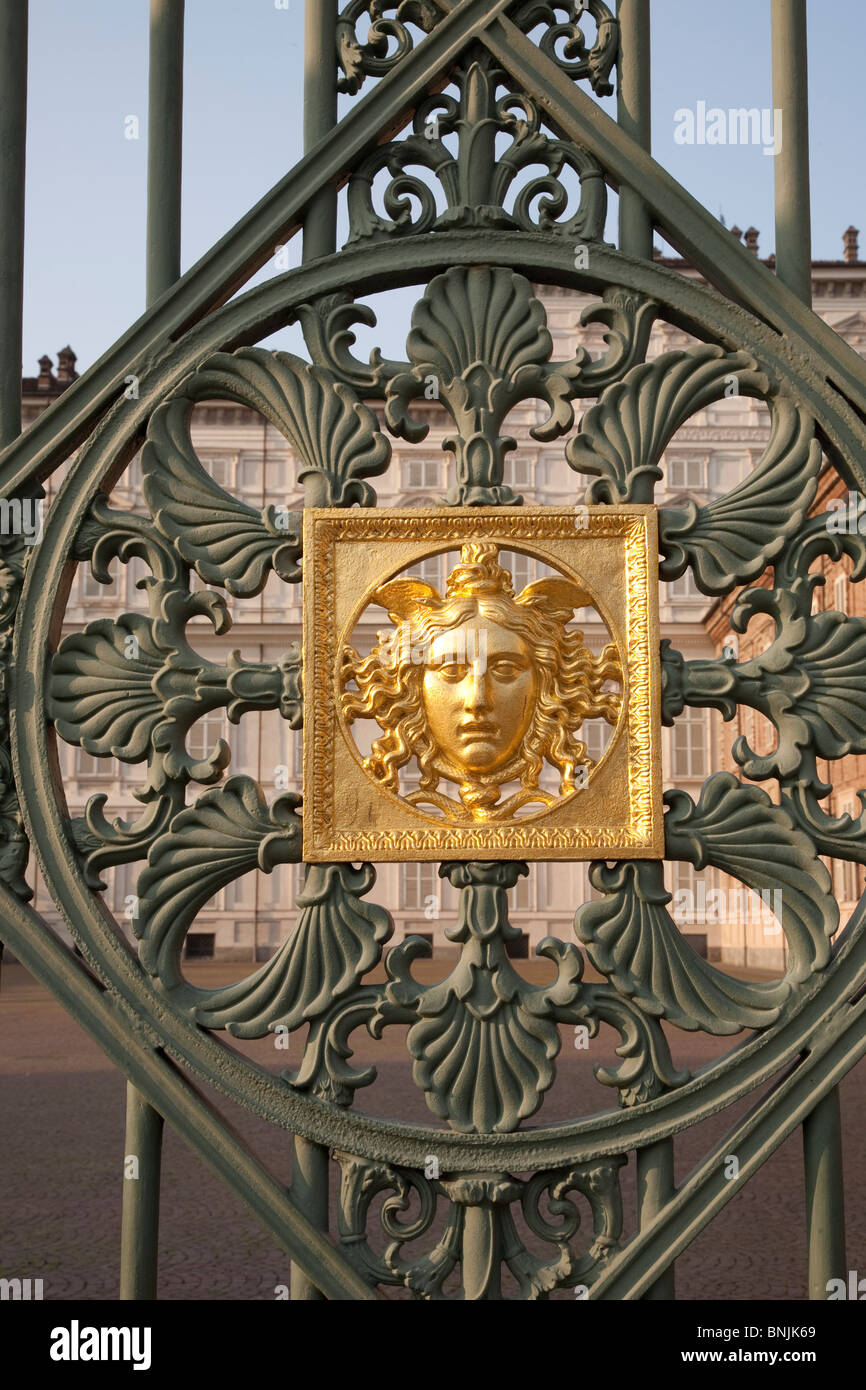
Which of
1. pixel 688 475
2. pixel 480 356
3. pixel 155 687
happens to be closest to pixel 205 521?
pixel 155 687

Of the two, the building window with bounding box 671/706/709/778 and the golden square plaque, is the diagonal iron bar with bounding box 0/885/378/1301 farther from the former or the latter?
the building window with bounding box 671/706/709/778

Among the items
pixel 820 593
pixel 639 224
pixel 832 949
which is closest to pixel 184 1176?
pixel 832 949

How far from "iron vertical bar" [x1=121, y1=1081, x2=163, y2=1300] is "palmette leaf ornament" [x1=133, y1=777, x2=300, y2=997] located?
1.10ft

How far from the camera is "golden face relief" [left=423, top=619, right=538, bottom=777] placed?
346 centimetres

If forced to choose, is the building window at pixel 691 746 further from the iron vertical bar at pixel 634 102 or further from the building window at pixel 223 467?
the iron vertical bar at pixel 634 102

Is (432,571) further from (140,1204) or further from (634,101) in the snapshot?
(140,1204)

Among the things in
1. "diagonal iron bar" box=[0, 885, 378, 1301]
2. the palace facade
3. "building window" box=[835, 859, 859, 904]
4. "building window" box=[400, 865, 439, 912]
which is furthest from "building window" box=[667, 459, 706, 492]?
"diagonal iron bar" box=[0, 885, 378, 1301]

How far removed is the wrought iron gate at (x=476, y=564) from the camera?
339 centimetres

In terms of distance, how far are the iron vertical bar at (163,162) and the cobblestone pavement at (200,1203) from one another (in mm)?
2779

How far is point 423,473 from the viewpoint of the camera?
24.5 meters

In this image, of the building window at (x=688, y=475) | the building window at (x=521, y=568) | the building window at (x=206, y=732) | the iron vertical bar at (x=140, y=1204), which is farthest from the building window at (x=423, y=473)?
the iron vertical bar at (x=140, y=1204)

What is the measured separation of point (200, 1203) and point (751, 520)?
5.17m

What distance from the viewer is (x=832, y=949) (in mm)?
3438

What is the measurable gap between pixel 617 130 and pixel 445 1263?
2.85 metres
